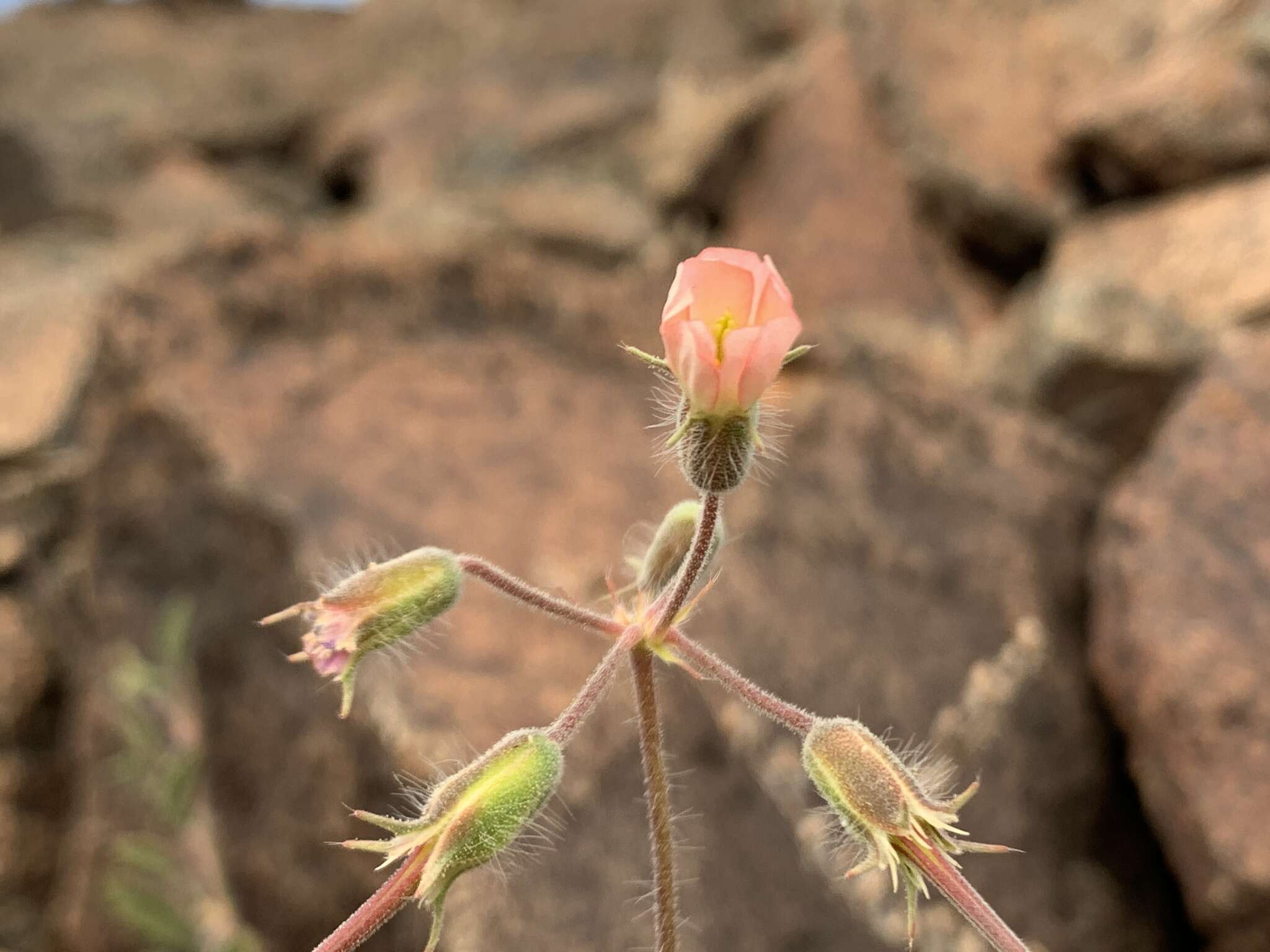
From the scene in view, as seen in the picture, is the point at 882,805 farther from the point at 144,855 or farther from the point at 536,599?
the point at 144,855

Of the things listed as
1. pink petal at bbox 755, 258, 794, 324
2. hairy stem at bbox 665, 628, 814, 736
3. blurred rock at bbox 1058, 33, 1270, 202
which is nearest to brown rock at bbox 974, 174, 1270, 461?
blurred rock at bbox 1058, 33, 1270, 202

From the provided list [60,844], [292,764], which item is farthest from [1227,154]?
[60,844]

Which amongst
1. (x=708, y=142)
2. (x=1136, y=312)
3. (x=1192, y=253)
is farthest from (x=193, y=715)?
(x=708, y=142)

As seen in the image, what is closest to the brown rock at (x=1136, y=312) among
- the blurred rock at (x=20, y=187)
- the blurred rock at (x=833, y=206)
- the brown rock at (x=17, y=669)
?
the blurred rock at (x=833, y=206)

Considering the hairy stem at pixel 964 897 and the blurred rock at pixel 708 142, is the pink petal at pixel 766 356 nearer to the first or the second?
the hairy stem at pixel 964 897

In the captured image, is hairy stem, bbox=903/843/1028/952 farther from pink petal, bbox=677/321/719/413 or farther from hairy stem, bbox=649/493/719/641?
pink petal, bbox=677/321/719/413
